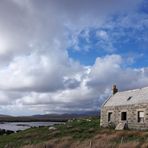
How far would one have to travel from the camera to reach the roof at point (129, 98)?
4239cm

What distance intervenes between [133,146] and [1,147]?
16.5 m

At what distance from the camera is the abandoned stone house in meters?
41.1

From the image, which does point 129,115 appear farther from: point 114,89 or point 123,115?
point 114,89

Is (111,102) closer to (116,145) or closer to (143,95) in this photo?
(143,95)

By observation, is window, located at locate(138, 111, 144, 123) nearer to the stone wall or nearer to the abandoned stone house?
the abandoned stone house

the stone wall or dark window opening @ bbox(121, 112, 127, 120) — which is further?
dark window opening @ bbox(121, 112, 127, 120)

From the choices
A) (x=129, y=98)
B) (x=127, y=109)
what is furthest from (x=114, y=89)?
(x=127, y=109)

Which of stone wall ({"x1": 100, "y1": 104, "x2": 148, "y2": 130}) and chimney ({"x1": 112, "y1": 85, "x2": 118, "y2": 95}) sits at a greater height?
chimney ({"x1": 112, "y1": 85, "x2": 118, "y2": 95})

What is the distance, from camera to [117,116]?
45.5 m

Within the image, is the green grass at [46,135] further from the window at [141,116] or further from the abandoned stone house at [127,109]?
the window at [141,116]

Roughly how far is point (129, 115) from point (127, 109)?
92cm

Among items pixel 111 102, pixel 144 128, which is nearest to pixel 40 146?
pixel 144 128

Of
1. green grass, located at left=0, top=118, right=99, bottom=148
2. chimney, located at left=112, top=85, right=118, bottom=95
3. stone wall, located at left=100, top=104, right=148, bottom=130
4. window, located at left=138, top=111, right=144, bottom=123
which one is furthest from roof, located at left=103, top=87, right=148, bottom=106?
green grass, located at left=0, top=118, right=99, bottom=148

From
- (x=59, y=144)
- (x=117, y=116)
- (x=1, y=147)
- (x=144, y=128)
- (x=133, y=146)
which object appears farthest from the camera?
(x=117, y=116)
